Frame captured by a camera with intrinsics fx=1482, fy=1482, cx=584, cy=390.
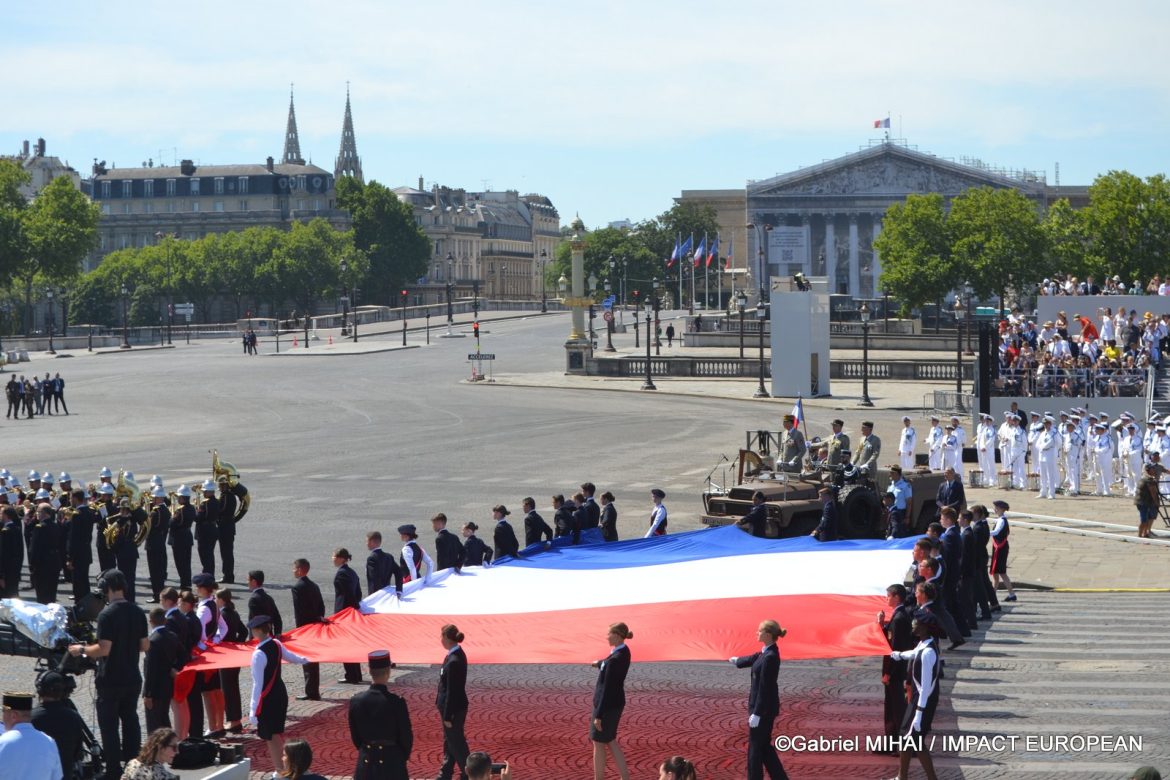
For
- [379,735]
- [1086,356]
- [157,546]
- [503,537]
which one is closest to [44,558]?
[157,546]

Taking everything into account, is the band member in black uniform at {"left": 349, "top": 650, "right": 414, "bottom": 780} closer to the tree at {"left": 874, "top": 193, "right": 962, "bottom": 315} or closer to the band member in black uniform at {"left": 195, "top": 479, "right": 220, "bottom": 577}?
the band member in black uniform at {"left": 195, "top": 479, "right": 220, "bottom": 577}

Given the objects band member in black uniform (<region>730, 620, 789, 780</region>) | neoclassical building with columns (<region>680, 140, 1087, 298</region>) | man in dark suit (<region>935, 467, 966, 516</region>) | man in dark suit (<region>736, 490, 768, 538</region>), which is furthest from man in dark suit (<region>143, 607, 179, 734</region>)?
neoclassical building with columns (<region>680, 140, 1087, 298</region>)

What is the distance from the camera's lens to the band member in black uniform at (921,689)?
1359 centimetres

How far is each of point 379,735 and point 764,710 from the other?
3.48m

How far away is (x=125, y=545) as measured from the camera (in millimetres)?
23359

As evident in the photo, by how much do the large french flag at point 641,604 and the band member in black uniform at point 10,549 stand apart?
8.44 m

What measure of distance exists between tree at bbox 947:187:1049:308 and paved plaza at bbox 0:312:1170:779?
81.1 ft

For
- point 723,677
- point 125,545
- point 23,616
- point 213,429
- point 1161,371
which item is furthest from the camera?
point 213,429

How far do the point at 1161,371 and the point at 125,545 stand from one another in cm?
3592

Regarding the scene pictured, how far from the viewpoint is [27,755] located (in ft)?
35.3

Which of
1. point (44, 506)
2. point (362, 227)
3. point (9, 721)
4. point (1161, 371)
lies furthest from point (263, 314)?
point (9, 721)

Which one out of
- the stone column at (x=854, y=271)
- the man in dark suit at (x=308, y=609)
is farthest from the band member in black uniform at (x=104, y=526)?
the stone column at (x=854, y=271)

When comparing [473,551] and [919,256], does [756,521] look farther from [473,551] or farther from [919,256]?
[919,256]

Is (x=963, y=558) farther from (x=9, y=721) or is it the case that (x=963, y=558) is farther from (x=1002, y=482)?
(x=1002, y=482)
